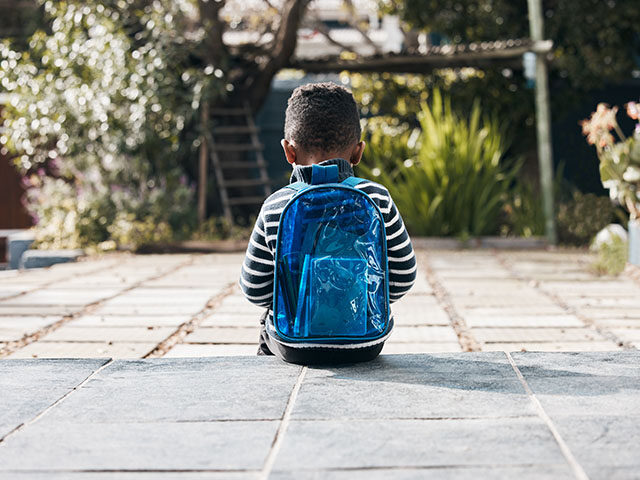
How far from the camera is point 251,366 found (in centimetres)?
243

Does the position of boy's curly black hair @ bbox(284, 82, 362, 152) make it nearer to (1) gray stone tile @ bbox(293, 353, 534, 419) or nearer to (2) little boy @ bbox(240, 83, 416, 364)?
(2) little boy @ bbox(240, 83, 416, 364)

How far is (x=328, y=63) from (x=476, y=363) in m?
6.62

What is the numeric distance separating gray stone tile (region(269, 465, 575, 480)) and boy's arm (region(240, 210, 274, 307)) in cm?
88

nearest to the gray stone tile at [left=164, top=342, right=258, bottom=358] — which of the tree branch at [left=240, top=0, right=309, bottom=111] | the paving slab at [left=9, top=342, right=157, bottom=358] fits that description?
the paving slab at [left=9, top=342, right=157, bottom=358]

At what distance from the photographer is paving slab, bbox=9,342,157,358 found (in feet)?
10.7

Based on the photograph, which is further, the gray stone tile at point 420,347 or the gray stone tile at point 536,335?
the gray stone tile at point 536,335

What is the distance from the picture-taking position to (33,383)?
7.61ft

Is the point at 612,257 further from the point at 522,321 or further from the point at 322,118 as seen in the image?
the point at 322,118

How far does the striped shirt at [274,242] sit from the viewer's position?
236cm

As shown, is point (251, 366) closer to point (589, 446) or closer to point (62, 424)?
point (62, 424)

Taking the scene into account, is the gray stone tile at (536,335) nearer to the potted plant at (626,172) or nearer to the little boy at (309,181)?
the little boy at (309,181)

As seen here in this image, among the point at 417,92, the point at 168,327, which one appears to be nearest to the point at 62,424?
the point at 168,327

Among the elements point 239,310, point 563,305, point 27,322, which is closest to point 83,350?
point 27,322

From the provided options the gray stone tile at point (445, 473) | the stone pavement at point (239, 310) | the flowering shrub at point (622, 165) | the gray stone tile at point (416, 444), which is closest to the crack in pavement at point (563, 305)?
the stone pavement at point (239, 310)
